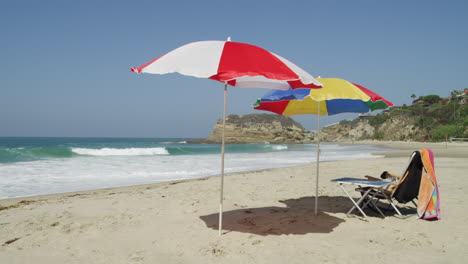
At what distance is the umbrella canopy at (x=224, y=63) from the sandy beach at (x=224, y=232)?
5.77ft

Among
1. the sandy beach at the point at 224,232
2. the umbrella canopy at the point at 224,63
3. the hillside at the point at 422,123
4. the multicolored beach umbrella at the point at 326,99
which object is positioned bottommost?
the sandy beach at the point at 224,232

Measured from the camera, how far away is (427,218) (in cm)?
432

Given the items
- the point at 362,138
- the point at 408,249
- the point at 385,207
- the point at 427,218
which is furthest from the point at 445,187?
the point at 362,138

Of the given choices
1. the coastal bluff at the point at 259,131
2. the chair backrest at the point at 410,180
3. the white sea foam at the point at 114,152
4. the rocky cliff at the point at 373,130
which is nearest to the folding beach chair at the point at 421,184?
the chair backrest at the point at 410,180

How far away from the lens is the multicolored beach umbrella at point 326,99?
159 inches

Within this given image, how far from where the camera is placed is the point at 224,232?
386cm

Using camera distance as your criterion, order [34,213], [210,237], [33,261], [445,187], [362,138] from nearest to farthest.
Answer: [33,261], [210,237], [34,213], [445,187], [362,138]

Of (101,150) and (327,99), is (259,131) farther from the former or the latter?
(327,99)

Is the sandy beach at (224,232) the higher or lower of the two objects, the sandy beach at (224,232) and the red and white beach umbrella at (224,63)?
the lower

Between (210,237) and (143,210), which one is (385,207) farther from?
(143,210)

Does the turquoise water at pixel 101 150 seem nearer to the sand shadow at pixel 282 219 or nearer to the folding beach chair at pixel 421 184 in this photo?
the sand shadow at pixel 282 219

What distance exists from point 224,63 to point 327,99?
1536 millimetres

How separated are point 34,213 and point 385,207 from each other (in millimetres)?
5732

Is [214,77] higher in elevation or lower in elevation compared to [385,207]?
higher
